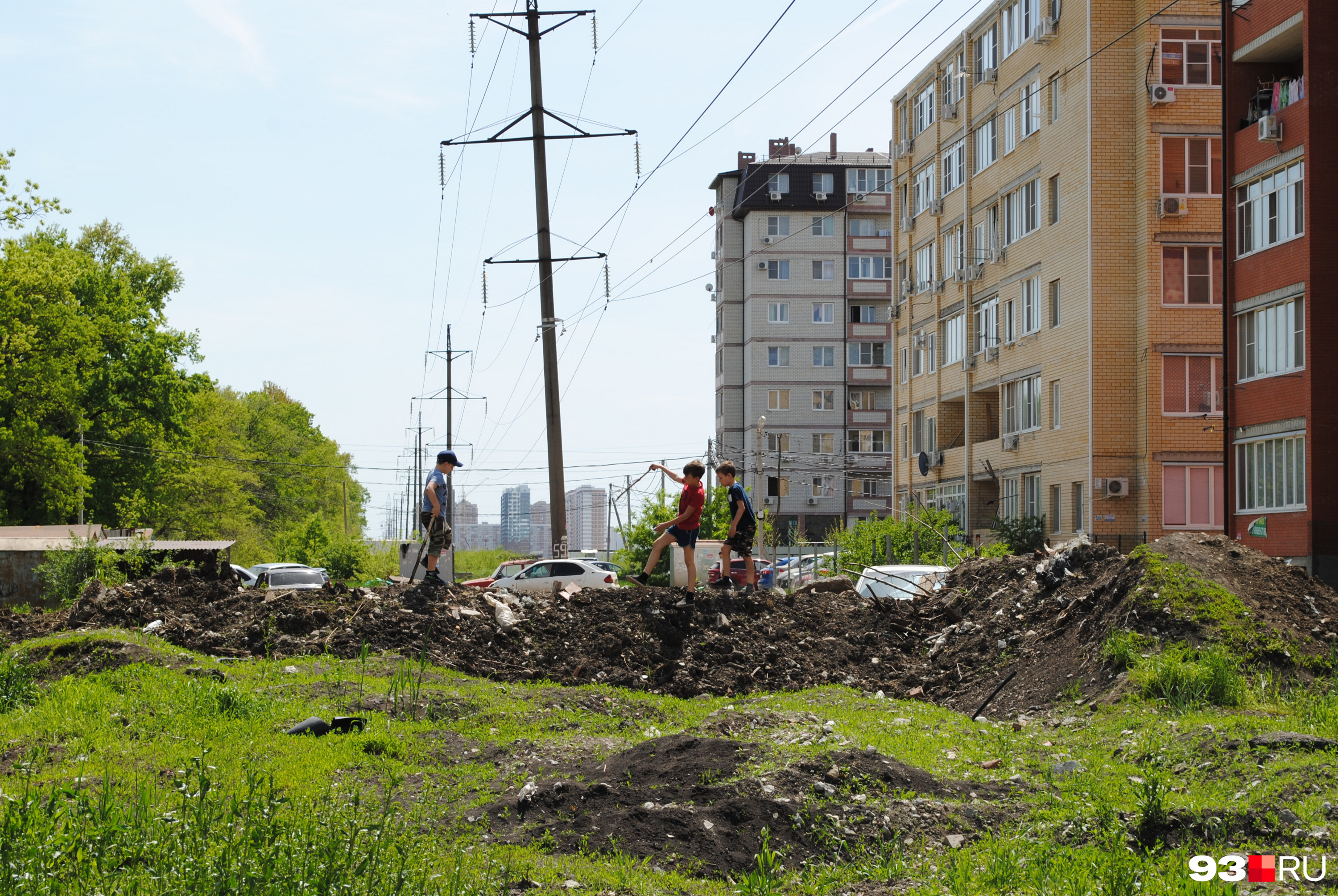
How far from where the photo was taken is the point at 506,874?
17.8 feet

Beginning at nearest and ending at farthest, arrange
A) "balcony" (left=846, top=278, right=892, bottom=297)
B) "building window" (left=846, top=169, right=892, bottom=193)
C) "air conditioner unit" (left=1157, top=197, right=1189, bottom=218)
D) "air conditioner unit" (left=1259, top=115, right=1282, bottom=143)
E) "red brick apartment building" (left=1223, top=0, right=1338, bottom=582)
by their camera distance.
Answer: "red brick apartment building" (left=1223, top=0, right=1338, bottom=582) < "air conditioner unit" (left=1259, top=115, right=1282, bottom=143) < "air conditioner unit" (left=1157, top=197, right=1189, bottom=218) < "balcony" (left=846, top=278, right=892, bottom=297) < "building window" (left=846, top=169, right=892, bottom=193)

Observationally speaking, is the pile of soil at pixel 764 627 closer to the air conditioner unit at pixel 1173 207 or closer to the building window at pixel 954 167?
the air conditioner unit at pixel 1173 207

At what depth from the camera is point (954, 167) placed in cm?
4731

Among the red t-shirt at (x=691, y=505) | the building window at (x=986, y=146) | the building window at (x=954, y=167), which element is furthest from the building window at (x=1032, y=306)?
the red t-shirt at (x=691, y=505)

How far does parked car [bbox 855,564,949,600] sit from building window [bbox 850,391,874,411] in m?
57.7

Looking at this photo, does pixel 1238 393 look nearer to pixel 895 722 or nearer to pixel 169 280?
pixel 895 722

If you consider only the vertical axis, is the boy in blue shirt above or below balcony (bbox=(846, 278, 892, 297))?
below

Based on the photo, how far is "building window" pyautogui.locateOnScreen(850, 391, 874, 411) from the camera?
80.8 m

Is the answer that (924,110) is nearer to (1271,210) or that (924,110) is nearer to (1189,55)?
(1189,55)

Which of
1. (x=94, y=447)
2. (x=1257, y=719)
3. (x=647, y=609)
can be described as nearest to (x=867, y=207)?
(x=94, y=447)

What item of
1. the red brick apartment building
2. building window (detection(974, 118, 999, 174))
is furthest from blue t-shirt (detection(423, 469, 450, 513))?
building window (detection(974, 118, 999, 174))

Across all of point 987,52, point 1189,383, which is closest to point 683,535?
point 1189,383

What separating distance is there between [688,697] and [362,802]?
6.25m

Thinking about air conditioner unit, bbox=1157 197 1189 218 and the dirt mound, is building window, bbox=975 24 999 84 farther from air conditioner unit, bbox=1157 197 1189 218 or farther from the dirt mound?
the dirt mound
